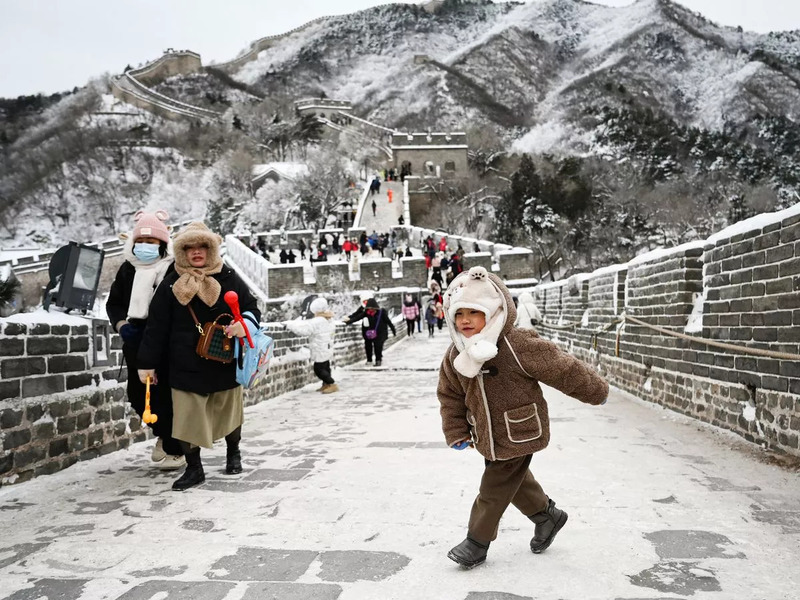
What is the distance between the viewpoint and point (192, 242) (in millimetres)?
4117

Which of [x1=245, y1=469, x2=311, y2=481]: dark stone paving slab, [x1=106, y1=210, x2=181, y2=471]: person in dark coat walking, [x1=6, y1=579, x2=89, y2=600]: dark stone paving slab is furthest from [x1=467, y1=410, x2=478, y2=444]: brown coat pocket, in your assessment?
[x1=106, y1=210, x2=181, y2=471]: person in dark coat walking

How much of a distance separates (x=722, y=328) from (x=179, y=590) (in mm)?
4831

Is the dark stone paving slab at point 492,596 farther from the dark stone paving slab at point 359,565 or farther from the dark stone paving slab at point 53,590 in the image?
the dark stone paving slab at point 53,590

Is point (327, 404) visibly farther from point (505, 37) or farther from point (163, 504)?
point (505, 37)

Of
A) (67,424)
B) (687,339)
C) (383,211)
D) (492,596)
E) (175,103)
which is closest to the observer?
(492,596)

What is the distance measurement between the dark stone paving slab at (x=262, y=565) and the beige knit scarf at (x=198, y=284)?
1.67m

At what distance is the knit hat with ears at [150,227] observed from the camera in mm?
4398

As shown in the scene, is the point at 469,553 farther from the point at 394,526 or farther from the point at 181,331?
the point at 181,331

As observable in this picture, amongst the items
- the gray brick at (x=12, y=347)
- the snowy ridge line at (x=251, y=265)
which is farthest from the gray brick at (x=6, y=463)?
the snowy ridge line at (x=251, y=265)

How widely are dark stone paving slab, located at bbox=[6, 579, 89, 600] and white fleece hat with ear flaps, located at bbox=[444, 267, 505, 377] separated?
168cm

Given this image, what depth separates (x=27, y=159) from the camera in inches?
2709

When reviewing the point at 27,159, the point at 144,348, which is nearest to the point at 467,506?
the point at 144,348

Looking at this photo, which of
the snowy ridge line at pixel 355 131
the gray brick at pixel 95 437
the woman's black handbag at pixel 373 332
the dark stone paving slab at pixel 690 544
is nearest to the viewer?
the dark stone paving slab at pixel 690 544

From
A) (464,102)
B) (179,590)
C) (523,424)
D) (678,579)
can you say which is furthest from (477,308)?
(464,102)
